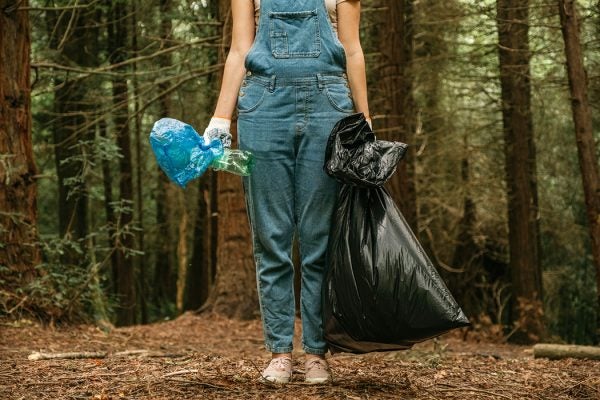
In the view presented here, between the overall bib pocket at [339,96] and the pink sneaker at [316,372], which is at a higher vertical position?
the overall bib pocket at [339,96]

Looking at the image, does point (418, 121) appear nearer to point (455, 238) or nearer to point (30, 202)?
point (455, 238)

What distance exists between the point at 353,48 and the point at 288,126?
20.6 inches

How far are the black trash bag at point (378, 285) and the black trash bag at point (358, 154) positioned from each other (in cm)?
1

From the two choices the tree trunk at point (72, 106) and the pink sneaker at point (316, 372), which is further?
the tree trunk at point (72, 106)

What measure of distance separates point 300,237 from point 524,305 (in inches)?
383

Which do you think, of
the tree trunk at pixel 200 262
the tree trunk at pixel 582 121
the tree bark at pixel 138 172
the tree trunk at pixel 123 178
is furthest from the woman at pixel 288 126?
the tree trunk at pixel 200 262

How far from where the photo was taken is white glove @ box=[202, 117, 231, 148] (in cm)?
389

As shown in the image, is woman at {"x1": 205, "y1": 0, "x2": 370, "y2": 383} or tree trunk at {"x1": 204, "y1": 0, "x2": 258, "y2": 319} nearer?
woman at {"x1": 205, "y1": 0, "x2": 370, "y2": 383}

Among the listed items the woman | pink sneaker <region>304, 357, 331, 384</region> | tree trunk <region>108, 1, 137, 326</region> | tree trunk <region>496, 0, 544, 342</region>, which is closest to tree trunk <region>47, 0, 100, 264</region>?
tree trunk <region>108, 1, 137, 326</region>

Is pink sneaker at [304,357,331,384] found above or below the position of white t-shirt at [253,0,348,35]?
below

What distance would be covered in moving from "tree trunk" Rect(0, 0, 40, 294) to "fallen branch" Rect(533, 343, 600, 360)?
467 centimetres

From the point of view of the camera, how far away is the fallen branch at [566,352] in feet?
→ 20.3

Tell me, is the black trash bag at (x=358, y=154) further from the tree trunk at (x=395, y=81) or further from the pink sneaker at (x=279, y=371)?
the tree trunk at (x=395, y=81)

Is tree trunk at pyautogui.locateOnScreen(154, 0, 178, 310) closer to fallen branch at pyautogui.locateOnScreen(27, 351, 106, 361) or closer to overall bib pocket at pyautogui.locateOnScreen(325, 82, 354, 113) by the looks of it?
fallen branch at pyautogui.locateOnScreen(27, 351, 106, 361)
